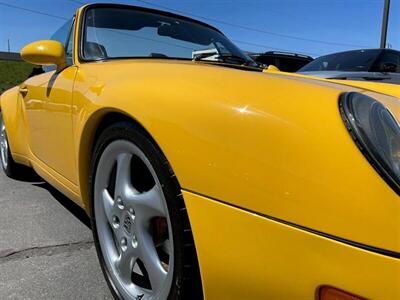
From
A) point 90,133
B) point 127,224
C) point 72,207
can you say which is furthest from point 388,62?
point 127,224

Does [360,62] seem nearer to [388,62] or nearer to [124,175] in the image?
[388,62]

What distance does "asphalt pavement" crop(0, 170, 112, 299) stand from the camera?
206cm

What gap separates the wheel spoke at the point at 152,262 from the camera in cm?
162

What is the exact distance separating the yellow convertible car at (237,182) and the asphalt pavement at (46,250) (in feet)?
0.89

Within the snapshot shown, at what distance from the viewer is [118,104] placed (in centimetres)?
170

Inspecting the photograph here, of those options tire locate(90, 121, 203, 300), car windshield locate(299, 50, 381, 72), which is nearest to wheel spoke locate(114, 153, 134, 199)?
tire locate(90, 121, 203, 300)

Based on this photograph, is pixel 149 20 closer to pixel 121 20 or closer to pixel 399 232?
pixel 121 20

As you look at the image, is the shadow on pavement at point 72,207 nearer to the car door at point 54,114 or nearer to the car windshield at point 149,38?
the car door at point 54,114

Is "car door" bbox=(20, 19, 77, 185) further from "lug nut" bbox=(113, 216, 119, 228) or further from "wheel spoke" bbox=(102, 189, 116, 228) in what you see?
"lug nut" bbox=(113, 216, 119, 228)

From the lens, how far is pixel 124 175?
1.81 m

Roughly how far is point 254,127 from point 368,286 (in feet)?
1.62

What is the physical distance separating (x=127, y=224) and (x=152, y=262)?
8.7 inches

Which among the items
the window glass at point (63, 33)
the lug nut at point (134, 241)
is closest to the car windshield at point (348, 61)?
the window glass at point (63, 33)

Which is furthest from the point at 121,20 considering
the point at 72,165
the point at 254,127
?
the point at 254,127
